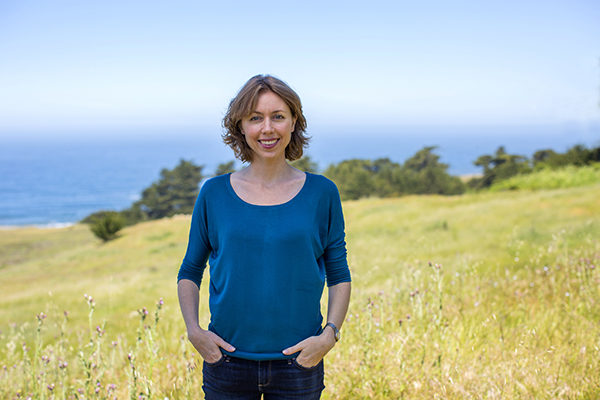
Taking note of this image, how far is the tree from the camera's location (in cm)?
5991

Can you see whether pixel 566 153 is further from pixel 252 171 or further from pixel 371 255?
pixel 252 171

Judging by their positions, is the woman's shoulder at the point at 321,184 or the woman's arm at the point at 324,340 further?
the woman's shoulder at the point at 321,184

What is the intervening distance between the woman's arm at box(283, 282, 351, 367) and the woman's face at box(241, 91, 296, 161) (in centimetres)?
69

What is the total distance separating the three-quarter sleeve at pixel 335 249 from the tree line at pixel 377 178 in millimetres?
28090

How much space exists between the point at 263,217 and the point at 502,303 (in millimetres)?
3788

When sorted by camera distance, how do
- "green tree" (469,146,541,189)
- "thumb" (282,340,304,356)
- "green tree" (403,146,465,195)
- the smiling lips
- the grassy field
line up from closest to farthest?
"thumb" (282,340,304,356) → the smiling lips → the grassy field → "green tree" (469,146,541,189) → "green tree" (403,146,465,195)

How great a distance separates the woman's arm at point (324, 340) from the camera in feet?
6.42

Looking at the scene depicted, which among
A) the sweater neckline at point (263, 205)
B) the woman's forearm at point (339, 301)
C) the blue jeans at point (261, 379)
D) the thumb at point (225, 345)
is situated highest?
the sweater neckline at point (263, 205)

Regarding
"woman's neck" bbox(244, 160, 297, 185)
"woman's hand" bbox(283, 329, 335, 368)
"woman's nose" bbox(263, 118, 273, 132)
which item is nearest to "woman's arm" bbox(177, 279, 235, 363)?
"woman's hand" bbox(283, 329, 335, 368)

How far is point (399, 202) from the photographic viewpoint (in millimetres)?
25875

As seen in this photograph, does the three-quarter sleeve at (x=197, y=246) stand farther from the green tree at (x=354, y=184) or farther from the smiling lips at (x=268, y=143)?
the green tree at (x=354, y=184)

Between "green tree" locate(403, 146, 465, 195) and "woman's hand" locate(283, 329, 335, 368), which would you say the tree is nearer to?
"green tree" locate(403, 146, 465, 195)

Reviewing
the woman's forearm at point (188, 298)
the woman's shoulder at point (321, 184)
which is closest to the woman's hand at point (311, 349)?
the woman's forearm at point (188, 298)

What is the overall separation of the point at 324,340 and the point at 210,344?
477 millimetres
